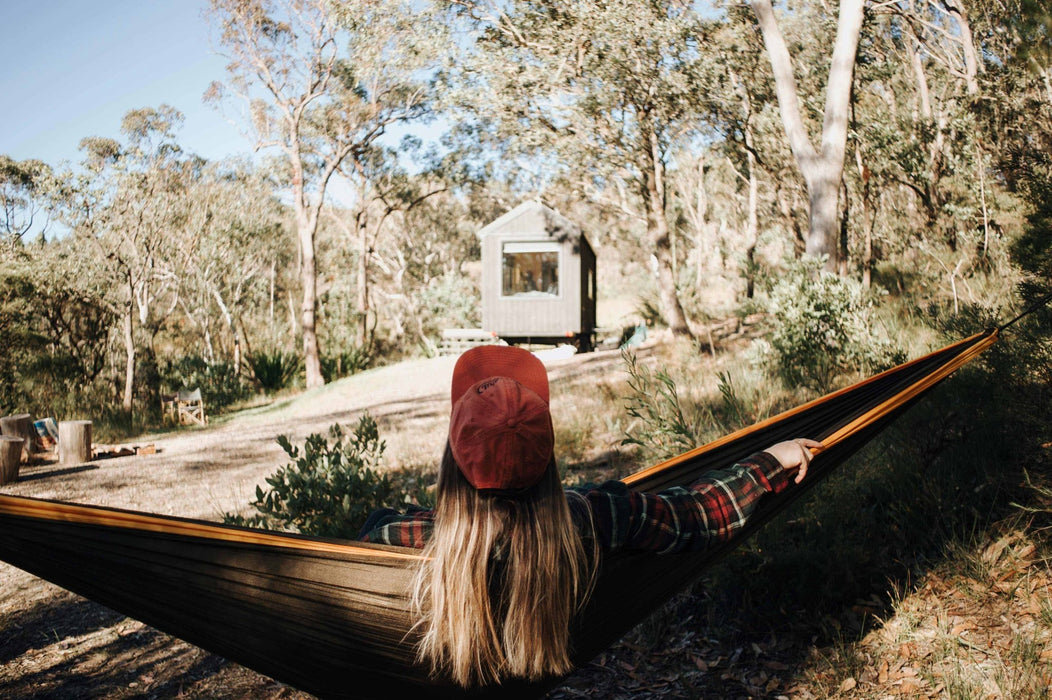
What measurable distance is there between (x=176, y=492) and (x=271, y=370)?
328 inches

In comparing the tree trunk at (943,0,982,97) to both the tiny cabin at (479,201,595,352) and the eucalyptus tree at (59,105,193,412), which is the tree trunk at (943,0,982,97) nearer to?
the tiny cabin at (479,201,595,352)

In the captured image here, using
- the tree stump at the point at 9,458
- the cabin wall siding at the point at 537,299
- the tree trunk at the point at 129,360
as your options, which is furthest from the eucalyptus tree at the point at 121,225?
the cabin wall siding at the point at 537,299

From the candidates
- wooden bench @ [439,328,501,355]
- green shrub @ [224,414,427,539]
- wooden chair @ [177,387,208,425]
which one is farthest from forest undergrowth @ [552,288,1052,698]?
wooden bench @ [439,328,501,355]

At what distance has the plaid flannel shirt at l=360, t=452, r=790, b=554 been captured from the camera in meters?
1.34

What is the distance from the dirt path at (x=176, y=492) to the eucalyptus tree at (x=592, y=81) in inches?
107

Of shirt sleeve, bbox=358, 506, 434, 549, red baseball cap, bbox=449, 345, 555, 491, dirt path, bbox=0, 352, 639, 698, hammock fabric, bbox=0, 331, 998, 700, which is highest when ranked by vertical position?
red baseball cap, bbox=449, 345, 555, 491

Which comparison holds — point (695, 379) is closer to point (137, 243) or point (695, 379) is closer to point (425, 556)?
point (425, 556)

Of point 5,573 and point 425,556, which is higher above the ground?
point 425,556

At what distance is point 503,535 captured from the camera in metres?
1.21

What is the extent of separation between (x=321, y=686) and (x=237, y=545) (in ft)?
1.24

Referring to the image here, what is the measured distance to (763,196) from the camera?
21094 mm

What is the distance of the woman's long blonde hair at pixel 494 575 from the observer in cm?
120

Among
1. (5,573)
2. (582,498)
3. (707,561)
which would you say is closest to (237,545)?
(582,498)

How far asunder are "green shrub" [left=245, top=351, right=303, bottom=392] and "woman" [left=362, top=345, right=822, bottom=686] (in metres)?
13.2
